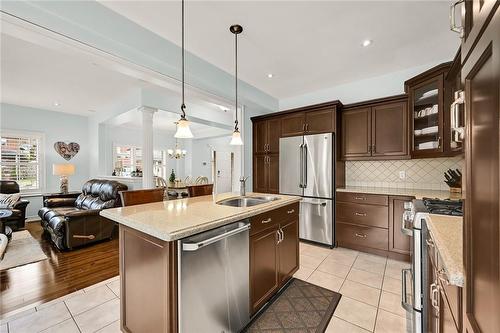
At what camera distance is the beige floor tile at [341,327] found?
168 centimetres

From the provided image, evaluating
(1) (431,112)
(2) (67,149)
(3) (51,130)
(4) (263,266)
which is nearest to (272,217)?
(4) (263,266)

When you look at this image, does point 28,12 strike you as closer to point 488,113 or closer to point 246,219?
point 246,219

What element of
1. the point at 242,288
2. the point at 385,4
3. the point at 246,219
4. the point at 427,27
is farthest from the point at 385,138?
the point at 242,288

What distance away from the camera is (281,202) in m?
2.06

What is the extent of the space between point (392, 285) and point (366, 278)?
25 cm

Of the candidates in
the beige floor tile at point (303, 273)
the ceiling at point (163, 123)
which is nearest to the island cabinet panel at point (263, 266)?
the beige floor tile at point (303, 273)

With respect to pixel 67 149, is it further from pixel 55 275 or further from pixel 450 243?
pixel 450 243

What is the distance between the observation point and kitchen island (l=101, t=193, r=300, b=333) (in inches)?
47.0

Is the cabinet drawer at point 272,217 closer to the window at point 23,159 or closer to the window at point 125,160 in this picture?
the window at point 125,160

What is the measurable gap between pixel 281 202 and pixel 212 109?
4195mm

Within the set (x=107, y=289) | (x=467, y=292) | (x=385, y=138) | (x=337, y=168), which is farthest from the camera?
(x=337, y=168)

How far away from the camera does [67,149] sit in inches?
229

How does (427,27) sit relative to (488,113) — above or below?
above

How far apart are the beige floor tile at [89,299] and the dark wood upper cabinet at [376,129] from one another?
3.57m
